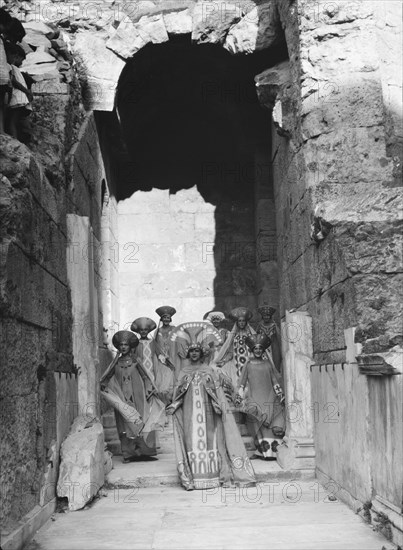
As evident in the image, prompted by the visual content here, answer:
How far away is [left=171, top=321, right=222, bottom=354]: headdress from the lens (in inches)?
335

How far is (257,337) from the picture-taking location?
835 cm

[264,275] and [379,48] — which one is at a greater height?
[379,48]

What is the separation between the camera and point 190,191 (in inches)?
487

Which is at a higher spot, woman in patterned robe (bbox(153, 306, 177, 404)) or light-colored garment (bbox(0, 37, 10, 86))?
light-colored garment (bbox(0, 37, 10, 86))

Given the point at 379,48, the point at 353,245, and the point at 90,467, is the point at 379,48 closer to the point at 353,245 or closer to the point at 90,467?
the point at 353,245

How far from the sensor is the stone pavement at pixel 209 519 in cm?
488

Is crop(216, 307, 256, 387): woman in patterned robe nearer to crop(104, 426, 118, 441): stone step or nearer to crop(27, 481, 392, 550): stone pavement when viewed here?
crop(104, 426, 118, 441): stone step

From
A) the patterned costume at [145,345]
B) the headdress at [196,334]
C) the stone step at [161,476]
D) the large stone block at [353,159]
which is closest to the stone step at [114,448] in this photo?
the patterned costume at [145,345]

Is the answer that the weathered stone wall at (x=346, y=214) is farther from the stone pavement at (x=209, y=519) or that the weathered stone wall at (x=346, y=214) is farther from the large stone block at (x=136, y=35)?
the large stone block at (x=136, y=35)

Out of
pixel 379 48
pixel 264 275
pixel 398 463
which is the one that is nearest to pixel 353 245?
pixel 398 463

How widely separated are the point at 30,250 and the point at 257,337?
11.8 feet

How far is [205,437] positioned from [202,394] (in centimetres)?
43

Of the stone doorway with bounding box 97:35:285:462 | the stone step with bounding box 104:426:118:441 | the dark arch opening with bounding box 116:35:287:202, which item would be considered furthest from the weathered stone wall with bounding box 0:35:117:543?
the stone doorway with bounding box 97:35:285:462

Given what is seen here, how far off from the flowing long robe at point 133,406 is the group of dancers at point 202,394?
0.01 metres
